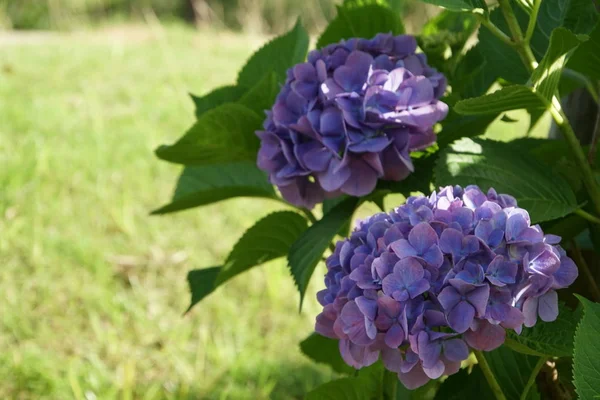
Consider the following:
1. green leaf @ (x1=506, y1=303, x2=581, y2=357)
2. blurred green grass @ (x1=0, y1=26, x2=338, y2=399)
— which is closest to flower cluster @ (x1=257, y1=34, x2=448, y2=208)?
green leaf @ (x1=506, y1=303, x2=581, y2=357)

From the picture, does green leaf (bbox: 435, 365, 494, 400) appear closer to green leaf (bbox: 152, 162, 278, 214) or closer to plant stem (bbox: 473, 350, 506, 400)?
plant stem (bbox: 473, 350, 506, 400)

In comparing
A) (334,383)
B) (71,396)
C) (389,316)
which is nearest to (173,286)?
(71,396)

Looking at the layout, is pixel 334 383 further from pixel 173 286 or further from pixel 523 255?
pixel 173 286

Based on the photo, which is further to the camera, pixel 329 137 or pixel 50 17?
pixel 50 17

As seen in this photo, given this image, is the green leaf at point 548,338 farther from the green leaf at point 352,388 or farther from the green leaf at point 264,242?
the green leaf at point 264,242

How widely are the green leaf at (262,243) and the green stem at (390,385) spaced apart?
207mm

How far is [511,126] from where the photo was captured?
326 centimetres

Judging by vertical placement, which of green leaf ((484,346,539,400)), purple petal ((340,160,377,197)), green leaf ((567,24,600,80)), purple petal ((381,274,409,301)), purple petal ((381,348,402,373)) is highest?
green leaf ((567,24,600,80))

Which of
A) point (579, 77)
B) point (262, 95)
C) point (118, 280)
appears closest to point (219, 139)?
point (262, 95)

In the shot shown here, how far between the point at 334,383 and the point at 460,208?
279mm

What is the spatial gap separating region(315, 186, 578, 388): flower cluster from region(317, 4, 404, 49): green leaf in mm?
394

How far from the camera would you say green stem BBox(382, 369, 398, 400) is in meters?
0.87

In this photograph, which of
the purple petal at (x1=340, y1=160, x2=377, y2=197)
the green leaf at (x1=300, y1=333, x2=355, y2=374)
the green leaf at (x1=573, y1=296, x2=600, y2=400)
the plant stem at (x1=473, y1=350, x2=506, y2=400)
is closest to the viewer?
the green leaf at (x1=573, y1=296, x2=600, y2=400)

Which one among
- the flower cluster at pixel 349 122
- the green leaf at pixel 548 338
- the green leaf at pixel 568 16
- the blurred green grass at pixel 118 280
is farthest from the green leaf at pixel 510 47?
the blurred green grass at pixel 118 280
